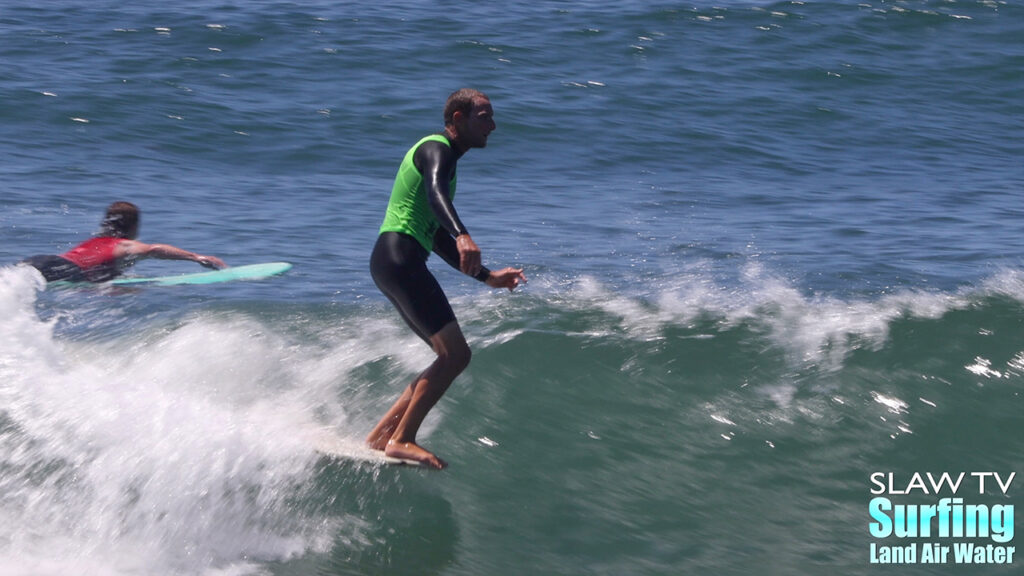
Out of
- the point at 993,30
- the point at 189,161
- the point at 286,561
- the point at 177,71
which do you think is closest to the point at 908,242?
the point at 286,561

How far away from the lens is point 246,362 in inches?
264

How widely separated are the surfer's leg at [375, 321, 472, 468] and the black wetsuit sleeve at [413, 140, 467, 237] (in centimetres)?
53

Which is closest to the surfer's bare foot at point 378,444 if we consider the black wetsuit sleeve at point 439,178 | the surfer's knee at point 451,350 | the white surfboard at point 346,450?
the white surfboard at point 346,450

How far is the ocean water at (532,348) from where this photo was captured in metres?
5.34

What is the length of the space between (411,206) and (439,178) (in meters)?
0.30

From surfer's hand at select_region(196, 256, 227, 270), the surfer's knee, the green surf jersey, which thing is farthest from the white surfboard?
surfer's hand at select_region(196, 256, 227, 270)

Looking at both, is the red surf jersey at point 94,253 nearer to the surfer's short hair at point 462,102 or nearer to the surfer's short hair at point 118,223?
the surfer's short hair at point 118,223

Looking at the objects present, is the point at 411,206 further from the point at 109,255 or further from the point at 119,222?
the point at 119,222

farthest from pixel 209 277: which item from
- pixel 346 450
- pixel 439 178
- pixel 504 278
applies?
pixel 439 178

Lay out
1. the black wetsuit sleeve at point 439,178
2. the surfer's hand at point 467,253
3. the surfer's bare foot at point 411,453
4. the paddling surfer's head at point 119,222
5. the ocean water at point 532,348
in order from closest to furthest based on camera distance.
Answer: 1. the surfer's hand at point 467,253
2. the black wetsuit sleeve at point 439,178
3. the surfer's bare foot at point 411,453
4. the ocean water at point 532,348
5. the paddling surfer's head at point 119,222

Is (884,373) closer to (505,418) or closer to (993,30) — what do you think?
(505,418)

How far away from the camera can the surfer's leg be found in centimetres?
510

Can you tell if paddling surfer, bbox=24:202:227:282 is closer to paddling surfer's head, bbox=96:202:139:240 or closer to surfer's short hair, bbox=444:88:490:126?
paddling surfer's head, bbox=96:202:139:240

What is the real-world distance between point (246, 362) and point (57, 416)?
1232 millimetres
